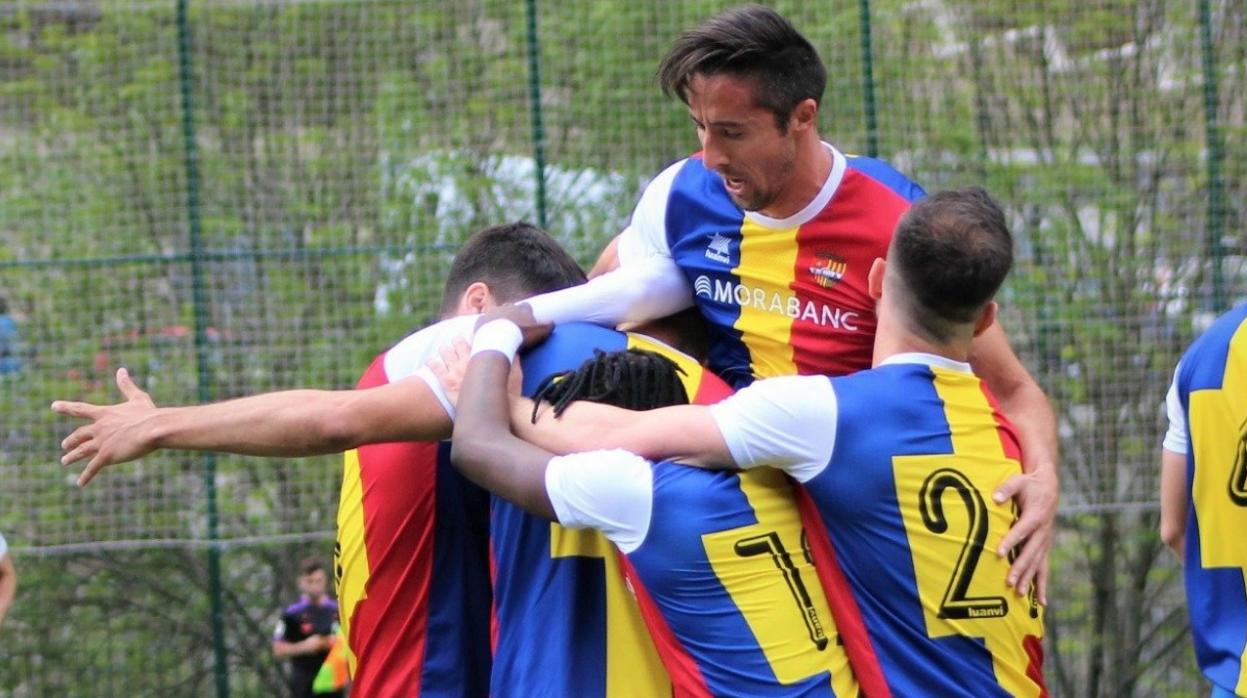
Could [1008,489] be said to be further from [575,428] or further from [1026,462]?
[575,428]

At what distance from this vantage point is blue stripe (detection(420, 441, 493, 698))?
3564 millimetres

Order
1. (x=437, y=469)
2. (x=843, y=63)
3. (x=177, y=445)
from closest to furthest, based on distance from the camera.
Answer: (x=177, y=445) < (x=437, y=469) < (x=843, y=63)

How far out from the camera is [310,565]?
7.57m

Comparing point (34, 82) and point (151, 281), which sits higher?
point (34, 82)

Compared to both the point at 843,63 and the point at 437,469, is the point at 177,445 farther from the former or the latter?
the point at 843,63

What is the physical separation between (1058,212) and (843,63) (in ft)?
3.85

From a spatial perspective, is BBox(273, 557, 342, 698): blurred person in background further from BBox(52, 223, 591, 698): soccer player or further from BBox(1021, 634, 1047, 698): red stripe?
BBox(1021, 634, 1047, 698): red stripe

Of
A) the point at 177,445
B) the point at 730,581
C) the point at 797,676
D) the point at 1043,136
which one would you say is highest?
the point at 1043,136

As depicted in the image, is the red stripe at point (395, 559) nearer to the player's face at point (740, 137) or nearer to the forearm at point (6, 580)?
the player's face at point (740, 137)

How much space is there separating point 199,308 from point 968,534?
481cm

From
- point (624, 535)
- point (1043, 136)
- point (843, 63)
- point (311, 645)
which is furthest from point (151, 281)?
point (624, 535)

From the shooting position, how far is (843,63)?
7.00 metres

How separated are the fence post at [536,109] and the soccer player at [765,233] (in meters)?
3.11

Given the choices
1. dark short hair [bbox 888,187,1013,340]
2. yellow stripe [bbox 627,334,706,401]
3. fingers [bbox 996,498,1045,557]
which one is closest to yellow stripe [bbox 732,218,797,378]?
yellow stripe [bbox 627,334,706,401]
